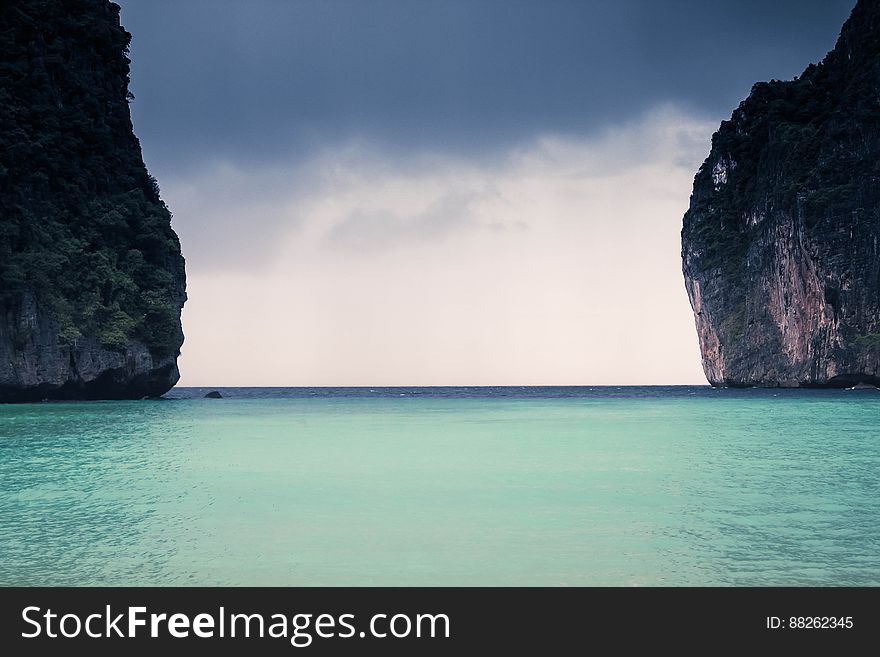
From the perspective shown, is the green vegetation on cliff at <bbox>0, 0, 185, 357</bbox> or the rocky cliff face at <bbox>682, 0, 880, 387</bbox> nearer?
the green vegetation on cliff at <bbox>0, 0, 185, 357</bbox>

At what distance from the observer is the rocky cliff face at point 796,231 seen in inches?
1932

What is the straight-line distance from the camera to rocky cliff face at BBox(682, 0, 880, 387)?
1932 inches

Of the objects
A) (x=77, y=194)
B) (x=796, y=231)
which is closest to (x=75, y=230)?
(x=77, y=194)

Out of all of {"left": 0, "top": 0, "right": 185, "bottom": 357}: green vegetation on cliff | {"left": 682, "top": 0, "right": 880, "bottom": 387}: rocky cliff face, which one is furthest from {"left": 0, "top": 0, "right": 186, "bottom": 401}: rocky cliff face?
{"left": 682, "top": 0, "right": 880, "bottom": 387}: rocky cliff face

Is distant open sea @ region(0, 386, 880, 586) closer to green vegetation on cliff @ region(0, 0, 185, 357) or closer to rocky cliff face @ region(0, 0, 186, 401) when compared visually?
rocky cliff face @ region(0, 0, 186, 401)

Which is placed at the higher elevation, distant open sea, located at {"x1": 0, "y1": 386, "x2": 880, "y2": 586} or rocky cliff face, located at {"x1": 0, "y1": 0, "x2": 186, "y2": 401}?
rocky cliff face, located at {"x1": 0, "y1": 0, "x2": 186, "y2": 401}

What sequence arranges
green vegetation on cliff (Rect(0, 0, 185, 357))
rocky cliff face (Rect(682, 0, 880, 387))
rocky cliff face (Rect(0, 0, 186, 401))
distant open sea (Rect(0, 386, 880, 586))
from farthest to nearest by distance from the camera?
rocky cliff face (Rect(682, 0, 880, 387)), green vegetation on cliff (Rect(0, 0, 185, 357)), rocky cliff face (Rect(0, 0, 186, 401)), distant open sea (Rect(0, 386, 880, 586))

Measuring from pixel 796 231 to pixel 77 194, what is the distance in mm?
48260

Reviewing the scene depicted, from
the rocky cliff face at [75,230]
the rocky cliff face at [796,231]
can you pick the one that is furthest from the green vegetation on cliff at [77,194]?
the rocky cliff face at [796,231]

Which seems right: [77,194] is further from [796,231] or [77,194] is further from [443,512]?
[796,231]

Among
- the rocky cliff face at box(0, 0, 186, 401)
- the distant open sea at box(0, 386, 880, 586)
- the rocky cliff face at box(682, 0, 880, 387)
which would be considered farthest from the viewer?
the rocky cliff face at box(682, 0, 880, 387)

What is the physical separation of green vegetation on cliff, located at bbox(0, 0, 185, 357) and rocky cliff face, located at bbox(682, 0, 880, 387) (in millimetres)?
43447
